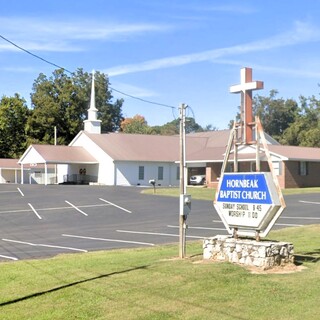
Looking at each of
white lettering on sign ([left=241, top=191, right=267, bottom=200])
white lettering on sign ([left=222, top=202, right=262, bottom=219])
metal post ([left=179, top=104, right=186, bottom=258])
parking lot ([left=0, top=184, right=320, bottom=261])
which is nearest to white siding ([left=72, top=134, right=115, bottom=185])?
parking lot ([left=0, top=184, right=320, bottom=261])

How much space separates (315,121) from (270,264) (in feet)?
266

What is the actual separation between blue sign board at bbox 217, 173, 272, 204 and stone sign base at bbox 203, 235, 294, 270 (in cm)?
80

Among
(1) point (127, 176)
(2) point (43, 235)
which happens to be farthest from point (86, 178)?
(2) point (43, 235)

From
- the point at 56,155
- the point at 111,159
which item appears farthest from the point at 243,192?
the point at 56,155

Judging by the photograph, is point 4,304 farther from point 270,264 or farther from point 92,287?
point 270,264

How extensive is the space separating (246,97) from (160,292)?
477cm

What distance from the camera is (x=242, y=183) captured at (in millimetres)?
10336

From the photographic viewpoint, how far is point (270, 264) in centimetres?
927

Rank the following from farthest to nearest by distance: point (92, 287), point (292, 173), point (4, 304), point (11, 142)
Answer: point (11, 142) < point (292, 173) < point (92, 287) < point (4, 304)

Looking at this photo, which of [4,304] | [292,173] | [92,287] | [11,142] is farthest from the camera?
[11,142]

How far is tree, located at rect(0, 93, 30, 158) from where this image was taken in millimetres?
78750

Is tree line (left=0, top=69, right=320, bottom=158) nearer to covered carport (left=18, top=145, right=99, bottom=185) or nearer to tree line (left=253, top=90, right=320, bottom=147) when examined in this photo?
tree line (left=253, top=90, right=320, bottom=147)

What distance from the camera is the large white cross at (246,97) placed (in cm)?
1068

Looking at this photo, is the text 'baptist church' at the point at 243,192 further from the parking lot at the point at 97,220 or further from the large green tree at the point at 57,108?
the large green tree at the point at 57,108
